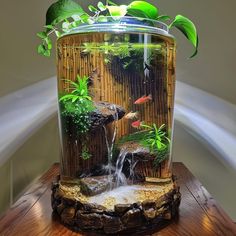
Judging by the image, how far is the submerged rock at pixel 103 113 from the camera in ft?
1.95

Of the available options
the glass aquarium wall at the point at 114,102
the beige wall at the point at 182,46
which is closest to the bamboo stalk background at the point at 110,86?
the glass aquarium wall at the point at 114,102

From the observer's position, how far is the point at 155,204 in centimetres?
58

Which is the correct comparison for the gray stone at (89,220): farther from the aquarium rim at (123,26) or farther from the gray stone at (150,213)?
the aquarium rim at (123,26)

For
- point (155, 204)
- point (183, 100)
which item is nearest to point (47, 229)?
point (155, 204)

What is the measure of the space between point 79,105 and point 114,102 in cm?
7

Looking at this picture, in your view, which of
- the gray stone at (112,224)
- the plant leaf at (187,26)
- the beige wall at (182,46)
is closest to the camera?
the gray stone at (112,224)

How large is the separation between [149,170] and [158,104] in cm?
14

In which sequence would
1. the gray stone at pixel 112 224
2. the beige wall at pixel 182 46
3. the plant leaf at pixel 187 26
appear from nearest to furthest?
the gray stone at pixel 112 224 → the plant leaf at pixel 187 26 → the beige wall at pixel 182 46

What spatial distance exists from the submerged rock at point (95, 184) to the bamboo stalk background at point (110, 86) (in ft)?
0.09

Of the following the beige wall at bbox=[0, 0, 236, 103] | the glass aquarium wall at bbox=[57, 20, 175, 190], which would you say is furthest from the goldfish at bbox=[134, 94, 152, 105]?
the beige wall at bbox=[0, 0, 236, 103]

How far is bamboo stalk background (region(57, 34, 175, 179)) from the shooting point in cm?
59

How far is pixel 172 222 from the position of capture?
0.62 metres

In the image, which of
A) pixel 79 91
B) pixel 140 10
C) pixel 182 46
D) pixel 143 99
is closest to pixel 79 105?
pixel 79 91

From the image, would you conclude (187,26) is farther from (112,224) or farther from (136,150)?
(112,224)
